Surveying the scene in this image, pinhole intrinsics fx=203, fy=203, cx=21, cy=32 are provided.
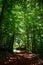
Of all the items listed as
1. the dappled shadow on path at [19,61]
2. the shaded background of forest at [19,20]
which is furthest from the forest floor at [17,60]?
the shaded background of forest at [19,20]

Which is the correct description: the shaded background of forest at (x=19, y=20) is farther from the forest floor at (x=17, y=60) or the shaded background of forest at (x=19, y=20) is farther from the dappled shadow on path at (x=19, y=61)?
the dappled shadow on path at (x=19, y=61)

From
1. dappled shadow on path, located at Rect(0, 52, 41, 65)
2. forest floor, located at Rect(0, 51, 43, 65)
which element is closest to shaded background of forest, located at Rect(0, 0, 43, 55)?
forest floor, located at Rect(0, 51, 43, 65)

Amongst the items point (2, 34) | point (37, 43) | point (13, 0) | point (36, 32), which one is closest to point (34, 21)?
point (36, 32)

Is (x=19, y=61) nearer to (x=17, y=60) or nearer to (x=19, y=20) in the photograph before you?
(x=17, y=60)

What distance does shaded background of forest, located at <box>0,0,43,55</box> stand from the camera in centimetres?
1660

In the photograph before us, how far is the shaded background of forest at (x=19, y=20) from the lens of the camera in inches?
654

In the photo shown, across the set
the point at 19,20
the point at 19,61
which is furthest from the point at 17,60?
the point at 19,20

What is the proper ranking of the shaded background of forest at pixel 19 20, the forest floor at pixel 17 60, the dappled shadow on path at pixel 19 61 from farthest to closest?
the forest floor at pixel 17 60 → the dappled shadow on path at pixel 19 61 → the shaded background of forest at pixel 19 20

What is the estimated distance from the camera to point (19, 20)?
85.1 feet

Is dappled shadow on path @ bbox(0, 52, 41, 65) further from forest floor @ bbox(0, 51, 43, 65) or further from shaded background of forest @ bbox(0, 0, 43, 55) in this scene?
shaded background of forest @ bbox(0, 0, 43, 55)

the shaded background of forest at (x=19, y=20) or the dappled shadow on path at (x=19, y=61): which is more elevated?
the shaded background of forest at (x=19, y=20)

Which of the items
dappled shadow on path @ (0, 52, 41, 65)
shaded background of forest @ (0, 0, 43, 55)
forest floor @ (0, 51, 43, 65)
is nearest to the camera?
shaded background of forest @ (0, 0, 43, 55)

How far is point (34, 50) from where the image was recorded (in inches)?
1630

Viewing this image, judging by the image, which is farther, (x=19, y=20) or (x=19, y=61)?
(x=19, y=20)
